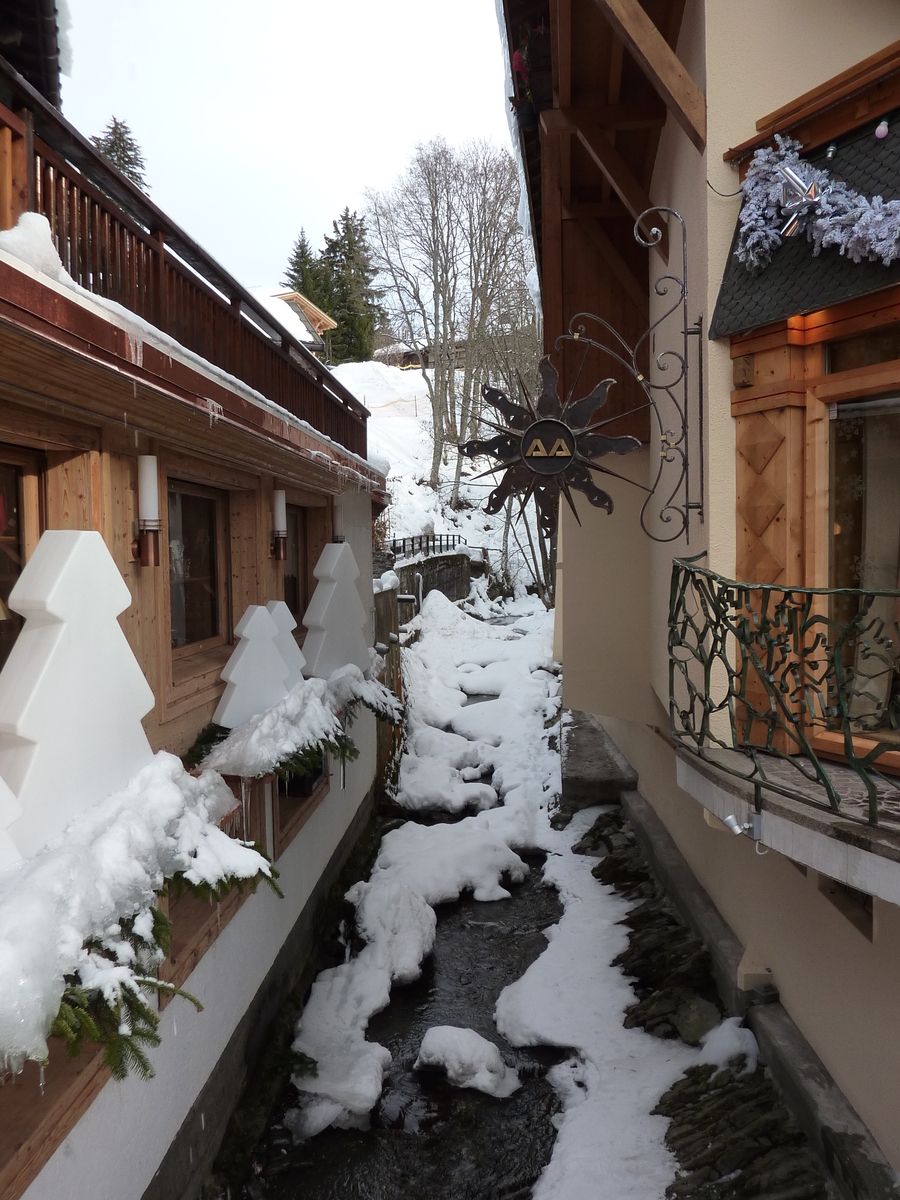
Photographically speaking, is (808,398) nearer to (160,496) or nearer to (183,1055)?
(160,496)

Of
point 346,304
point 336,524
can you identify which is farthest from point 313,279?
point 336,524

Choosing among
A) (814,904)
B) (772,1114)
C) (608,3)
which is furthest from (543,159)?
(772,1114)

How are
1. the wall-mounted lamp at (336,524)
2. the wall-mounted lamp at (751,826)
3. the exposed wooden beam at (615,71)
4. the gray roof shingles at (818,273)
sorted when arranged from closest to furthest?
1. the wall-mounted lamp at (751,826)
2. the gray roof shingles at (818,273)
3. the exposed wooden beam at (615,71)
4. the wall-mounted lamp at (336,524)

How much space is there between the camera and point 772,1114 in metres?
4.87

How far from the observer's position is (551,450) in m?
4.78

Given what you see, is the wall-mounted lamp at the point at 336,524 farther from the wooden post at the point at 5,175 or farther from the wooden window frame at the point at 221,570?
the wooden post at the point at 5,175

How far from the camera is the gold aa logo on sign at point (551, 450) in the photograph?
187 inches

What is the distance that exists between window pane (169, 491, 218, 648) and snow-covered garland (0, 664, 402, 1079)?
1.66 meters

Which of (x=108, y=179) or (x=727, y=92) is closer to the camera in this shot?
(x=108, y=179)

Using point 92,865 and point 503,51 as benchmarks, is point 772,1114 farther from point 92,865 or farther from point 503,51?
point 503,51

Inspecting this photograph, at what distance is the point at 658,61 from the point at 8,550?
4.06 metres

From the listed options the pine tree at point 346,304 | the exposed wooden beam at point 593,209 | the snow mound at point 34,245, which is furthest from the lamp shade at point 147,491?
the pine tree at point 346,304

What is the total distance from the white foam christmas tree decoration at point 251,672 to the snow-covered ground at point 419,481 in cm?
1736

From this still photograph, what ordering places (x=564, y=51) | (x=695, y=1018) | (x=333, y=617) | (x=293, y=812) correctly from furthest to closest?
(x=333, y=617)
(x=293, y=812)
(x=695, y=1018)
(x=564, y=51)
